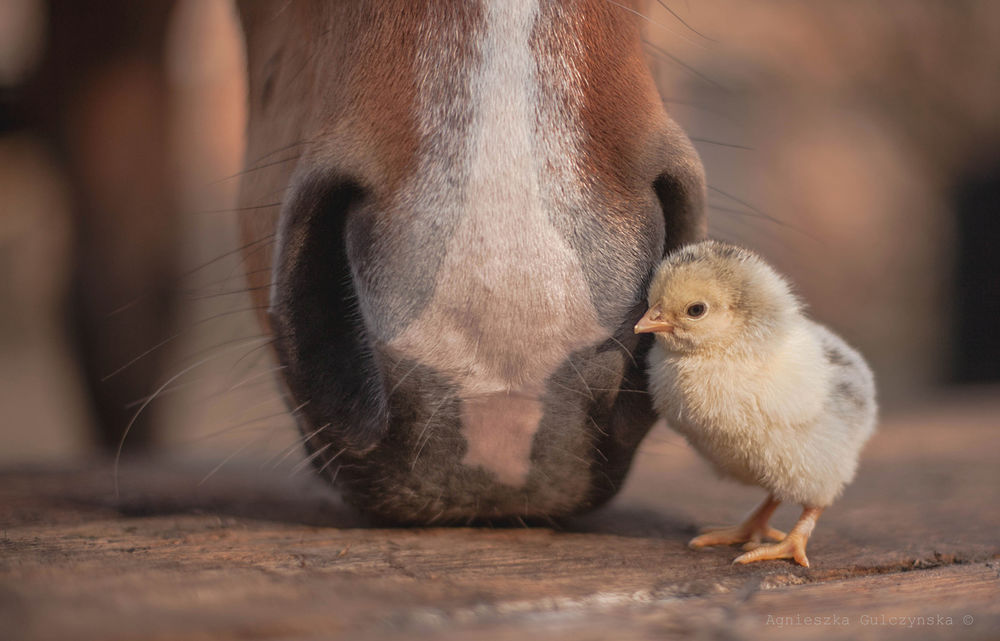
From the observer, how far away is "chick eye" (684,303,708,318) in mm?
894

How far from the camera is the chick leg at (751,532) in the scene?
1.02 meters

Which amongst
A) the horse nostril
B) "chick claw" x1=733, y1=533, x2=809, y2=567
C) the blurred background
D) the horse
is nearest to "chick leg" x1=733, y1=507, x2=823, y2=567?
"chick claw" x1=733, y1=533, x2=809, y2=567

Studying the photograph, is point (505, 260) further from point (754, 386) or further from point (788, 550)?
point (788, 550)

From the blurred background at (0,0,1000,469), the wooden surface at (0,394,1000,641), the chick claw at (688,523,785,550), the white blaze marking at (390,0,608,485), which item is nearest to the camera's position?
the wooden surface at (0,394,1000,641)

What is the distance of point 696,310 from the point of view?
2.98 ft

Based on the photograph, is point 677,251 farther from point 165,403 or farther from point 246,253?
point 165,403

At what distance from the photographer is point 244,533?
1010mm

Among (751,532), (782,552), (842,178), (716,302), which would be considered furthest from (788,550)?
(842,178)

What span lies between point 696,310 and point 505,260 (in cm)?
20

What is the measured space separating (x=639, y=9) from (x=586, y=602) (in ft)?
2.18

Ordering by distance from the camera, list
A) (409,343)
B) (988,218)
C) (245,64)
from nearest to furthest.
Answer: (409,343) < (245,64) < (988,218)

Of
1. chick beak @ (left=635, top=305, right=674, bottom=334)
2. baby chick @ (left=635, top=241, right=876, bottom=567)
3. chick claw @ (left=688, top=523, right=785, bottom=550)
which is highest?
chick beak @ (left=635, top=305, right=674, bottom=334)

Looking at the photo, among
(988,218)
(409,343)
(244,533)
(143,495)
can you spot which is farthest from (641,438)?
(988,218)

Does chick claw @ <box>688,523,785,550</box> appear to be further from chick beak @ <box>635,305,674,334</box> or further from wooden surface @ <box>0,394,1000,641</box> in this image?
chick beak @ <box>635,305,674,334</box>
